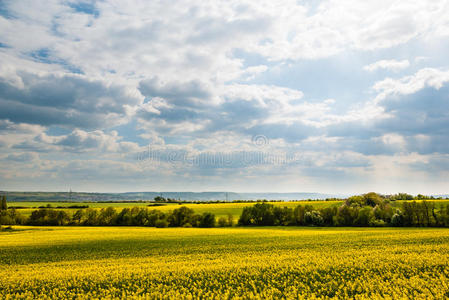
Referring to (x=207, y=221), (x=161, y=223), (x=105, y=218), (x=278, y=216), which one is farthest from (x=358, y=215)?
(x=105, y=218)

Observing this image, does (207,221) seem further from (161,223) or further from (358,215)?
(358,215)

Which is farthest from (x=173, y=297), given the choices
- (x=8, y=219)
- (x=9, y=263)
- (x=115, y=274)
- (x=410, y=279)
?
(x=8, y=219)

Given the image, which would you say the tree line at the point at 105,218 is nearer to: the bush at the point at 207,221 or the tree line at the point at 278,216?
the tree line at the point at 278,216

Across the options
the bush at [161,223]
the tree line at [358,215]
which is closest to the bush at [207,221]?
the tree line at [358,215]

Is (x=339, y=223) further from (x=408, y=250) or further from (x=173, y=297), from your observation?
(x=173, y=297)

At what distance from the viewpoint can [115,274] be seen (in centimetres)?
1936

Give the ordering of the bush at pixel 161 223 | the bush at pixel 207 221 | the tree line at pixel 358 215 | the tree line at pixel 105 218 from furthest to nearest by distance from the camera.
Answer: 1. the tree line at pixel 105 218
2. the bush at pixel 161 223
3. the bush at pixel 207 221
4. the tree line at pixel 358 215

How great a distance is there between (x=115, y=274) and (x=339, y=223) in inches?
2588

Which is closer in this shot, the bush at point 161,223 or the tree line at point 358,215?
the tree line at point 358,215

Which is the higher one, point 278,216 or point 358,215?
point 358,215

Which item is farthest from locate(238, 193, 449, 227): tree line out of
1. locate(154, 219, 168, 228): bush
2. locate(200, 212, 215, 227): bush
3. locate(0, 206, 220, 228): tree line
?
locate(154, 219, 168, 228): bush

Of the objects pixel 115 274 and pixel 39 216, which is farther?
pixel 39 216

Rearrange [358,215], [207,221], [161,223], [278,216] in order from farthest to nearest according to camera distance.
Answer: [278,216] < [161,223] < [207,221] < [358,215]

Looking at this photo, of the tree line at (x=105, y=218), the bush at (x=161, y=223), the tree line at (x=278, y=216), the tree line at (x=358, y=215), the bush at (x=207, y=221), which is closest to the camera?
the tree line at (x=358, y=215)
